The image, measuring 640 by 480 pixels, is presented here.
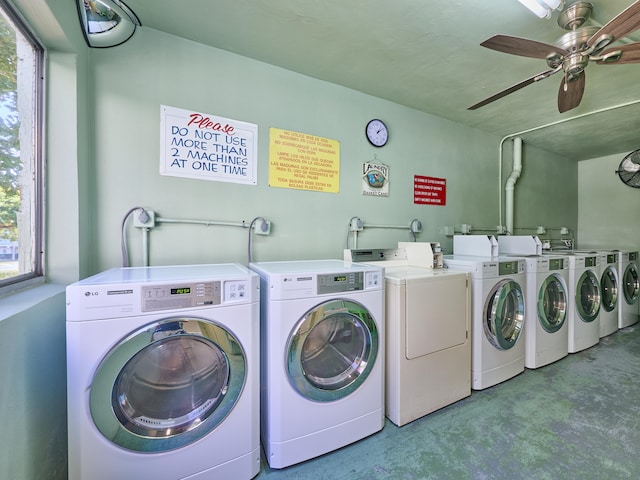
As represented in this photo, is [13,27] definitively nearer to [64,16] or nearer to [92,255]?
[64,16]

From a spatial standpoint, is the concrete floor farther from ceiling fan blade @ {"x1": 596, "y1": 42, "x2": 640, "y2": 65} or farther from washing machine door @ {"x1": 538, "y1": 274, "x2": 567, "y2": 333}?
ceiling fan blade @ {"x1": 596, "y1": 42, "x2": 640, "y2": 65}

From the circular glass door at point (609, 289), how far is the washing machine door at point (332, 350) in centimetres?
340

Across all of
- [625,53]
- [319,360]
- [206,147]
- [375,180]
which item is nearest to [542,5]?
[625,53]

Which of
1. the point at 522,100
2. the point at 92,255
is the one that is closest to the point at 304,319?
the point at 92,255

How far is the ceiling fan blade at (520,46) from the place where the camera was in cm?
126

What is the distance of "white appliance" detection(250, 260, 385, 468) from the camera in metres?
1.28

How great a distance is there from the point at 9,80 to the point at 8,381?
1200mm

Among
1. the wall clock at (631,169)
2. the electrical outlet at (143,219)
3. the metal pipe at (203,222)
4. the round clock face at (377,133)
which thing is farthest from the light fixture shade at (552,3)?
the wall clock at (631,169)

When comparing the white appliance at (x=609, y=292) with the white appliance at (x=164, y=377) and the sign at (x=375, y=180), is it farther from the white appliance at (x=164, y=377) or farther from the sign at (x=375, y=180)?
the white appliance at (x=164, y=377)

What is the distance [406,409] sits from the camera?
64.0 inches

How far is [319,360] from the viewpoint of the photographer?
145 cm

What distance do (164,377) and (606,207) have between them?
617 centimetres

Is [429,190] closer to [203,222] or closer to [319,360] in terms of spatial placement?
[319,360]

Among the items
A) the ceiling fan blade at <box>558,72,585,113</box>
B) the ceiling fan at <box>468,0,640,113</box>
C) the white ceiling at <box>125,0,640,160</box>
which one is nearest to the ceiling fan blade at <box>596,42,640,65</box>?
the ceiling fan at <box>468,0,640,113</box>
